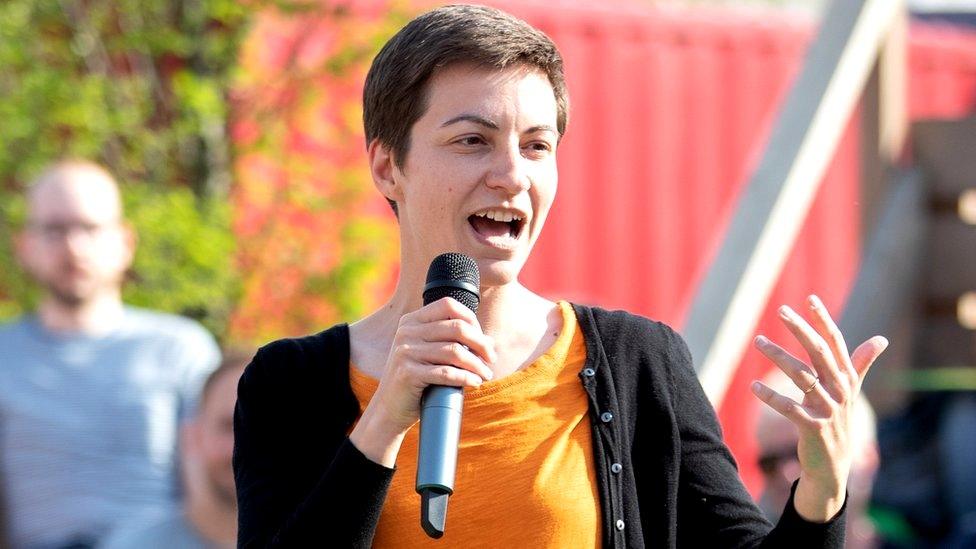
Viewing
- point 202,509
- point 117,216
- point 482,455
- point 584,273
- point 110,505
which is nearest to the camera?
point 482,455

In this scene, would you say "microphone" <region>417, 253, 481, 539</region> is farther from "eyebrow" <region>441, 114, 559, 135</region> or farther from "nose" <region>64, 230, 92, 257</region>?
"nose" <region>64, 230, 92, 257</region>

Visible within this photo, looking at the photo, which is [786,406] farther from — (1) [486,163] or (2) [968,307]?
(2) [968,307]

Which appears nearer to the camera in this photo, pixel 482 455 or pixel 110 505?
pixel 482 455

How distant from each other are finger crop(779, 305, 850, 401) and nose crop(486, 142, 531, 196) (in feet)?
1.28

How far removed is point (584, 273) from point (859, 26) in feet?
15.6

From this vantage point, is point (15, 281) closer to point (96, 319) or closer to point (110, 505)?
point (96, 319)

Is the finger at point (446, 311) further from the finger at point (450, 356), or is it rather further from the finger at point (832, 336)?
the finger at point (832, 336)

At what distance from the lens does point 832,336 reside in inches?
79.4

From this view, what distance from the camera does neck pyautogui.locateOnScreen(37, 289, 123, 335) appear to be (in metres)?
4.95

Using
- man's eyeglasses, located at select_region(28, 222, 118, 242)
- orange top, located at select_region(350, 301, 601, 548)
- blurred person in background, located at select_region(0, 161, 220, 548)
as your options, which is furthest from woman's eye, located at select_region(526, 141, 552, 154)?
man's eyeglasses, located at select_region(28, 222, 118, 242)

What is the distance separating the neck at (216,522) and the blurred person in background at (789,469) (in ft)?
5.34

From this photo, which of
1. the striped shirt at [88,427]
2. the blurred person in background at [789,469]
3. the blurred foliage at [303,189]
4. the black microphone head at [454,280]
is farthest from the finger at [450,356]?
the blurred foliage at [303,189]

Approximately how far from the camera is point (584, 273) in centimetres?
938

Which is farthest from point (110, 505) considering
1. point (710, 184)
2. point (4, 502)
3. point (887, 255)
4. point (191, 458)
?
point (710, 184)
